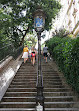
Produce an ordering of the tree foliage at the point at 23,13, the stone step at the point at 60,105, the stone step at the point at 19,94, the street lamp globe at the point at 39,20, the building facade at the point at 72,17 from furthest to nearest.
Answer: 1. the building facade at the point at 72,17
2. the tree foliage at the point at 23,13
3. the stone step at the point at 19,94
4. the stone step at the point at 60,105
5. the street lamp globe at the point at 39,20

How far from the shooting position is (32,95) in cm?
586

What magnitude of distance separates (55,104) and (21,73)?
3544 millimetres

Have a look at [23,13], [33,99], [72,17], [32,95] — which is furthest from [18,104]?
[72,17]

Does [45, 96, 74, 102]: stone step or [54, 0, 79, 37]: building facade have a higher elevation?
[54, 0, 79, 37]: building facade

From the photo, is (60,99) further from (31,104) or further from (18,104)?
(18,104)

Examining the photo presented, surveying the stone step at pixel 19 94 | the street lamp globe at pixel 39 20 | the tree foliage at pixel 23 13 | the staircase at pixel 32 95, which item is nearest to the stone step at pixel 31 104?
the staircase at pixel 32 95

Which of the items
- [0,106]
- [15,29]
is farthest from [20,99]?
[15,29]

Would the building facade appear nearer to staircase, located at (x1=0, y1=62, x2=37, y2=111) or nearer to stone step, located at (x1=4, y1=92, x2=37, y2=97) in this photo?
staircase, located at (x1=0, y1=62, x2=37, y2=111)

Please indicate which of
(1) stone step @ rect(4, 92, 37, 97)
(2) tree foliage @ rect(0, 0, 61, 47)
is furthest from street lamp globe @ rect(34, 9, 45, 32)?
(2) tree foliage @ rect(0, 0, 61, 47)

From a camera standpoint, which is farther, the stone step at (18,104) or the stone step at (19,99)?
the stone step at (19,99)

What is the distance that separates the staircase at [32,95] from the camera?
5.15 metres

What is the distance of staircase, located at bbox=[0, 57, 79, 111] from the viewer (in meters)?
5.15

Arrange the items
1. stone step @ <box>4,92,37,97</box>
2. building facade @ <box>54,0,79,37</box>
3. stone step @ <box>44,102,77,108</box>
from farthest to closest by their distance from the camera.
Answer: building facade @ <box>54,0,79,37</box> → stone step @ <box>4,92,37,97</box> → stone step @ <box>44,102,77,108</box>

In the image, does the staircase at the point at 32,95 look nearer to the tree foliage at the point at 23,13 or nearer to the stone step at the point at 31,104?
the stone step at the point at 31,104
